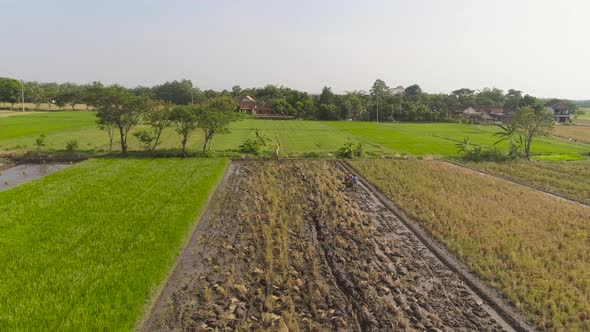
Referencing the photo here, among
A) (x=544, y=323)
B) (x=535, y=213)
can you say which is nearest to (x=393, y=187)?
(x=535, y=213)

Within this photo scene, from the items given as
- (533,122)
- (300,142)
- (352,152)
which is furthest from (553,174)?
(300,142)

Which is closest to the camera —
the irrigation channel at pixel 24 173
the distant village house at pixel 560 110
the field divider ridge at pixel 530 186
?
the field divider ridge at pixel 530 186

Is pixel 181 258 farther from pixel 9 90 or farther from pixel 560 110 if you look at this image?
pixel 560 110

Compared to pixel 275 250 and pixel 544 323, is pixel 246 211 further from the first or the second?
pixel 544 323

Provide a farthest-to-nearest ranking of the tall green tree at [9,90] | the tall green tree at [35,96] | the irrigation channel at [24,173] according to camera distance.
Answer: the tall green tree at [35,96]
the tall green tree at [9,90]
the irrigation channel at [24,173]

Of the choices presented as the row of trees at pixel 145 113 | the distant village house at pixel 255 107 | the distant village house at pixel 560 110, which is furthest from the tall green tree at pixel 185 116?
the distant village house at pixel 560 110

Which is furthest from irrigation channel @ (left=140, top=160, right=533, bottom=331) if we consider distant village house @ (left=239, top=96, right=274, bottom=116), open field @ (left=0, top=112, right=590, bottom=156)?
distant village house @ (left=239, top=96, right=274, bottom=116)

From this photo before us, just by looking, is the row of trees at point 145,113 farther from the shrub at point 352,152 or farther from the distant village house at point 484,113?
the distant village house at point 484,113
